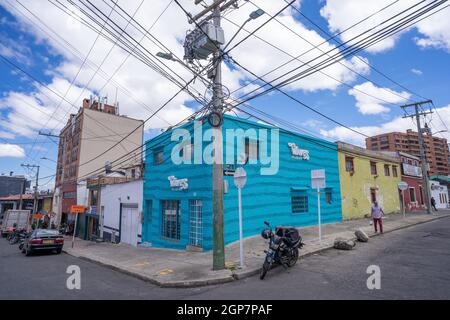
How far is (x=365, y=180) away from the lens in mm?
21844

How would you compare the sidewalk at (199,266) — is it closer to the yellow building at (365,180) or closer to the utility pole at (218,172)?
the utility pole at (218,172)

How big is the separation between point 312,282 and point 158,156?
12.1 meters

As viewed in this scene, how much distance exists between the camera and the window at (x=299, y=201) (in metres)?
15.9

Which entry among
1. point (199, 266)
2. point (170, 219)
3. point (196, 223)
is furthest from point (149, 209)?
point (199, 266)

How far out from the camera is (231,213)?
1239cm

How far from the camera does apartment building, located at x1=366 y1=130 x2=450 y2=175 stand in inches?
3794

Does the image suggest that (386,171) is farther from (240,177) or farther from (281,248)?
(281,248)

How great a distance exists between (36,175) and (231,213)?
36018 millimetres

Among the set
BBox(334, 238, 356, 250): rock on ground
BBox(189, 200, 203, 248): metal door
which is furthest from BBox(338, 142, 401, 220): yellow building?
BBox(189, 200, 203, 248): metal door

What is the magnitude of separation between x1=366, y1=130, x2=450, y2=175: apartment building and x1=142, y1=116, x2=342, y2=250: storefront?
99.6 meters

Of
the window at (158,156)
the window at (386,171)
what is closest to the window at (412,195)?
Result: the window at (386,171)

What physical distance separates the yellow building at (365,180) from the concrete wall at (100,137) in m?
27.9
